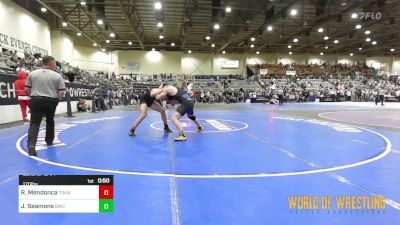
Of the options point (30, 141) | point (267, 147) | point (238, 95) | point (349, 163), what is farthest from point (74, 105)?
point (238, 95)

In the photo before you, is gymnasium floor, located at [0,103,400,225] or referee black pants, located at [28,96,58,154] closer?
gymnasium floor, located at [0,103,400,225]

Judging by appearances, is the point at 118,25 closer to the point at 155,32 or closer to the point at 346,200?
the point at 155,32

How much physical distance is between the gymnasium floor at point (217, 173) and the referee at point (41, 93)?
0.47 metres

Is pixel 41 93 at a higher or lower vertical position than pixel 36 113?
higher

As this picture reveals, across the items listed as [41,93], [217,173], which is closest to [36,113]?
[41,93]

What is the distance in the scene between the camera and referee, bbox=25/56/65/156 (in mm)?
5031

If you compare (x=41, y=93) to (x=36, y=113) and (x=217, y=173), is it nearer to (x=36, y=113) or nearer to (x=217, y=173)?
(x=36, y=113)

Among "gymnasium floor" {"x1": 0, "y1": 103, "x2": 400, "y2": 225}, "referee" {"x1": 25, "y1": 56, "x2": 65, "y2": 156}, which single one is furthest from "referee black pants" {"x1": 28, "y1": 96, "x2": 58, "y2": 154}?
"gymnasium floor" {"x1": 0, "y1": 103, "x2": 400, "y2": 225}

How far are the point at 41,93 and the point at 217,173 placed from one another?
3216 millimetres

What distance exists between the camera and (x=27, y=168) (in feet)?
13.9

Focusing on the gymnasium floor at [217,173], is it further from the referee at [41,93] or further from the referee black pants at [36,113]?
the referee at [41,93]

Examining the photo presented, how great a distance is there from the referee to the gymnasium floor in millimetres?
468

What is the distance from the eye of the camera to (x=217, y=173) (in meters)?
4.07

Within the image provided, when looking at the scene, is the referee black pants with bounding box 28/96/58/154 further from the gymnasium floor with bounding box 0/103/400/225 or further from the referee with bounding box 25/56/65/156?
the gymnasium floor with bounding box 0/103/400/225
